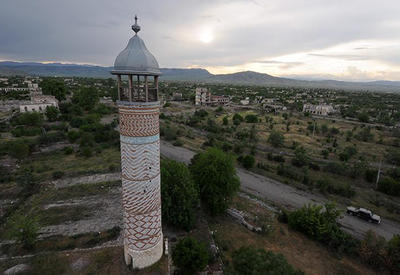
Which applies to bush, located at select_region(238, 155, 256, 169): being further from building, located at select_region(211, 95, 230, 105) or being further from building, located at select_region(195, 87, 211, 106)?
building, located at select_region(211, 95, 230, 105)

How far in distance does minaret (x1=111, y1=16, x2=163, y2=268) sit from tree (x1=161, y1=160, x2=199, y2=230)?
4230 mm

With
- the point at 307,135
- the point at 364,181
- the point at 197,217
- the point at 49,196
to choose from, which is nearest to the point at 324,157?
the point at 364,181

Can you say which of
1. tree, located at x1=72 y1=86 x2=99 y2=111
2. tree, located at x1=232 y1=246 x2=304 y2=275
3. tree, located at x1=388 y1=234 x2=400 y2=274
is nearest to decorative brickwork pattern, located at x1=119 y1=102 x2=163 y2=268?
tree, located at x1=232 y1=246 x2=304 y2=275

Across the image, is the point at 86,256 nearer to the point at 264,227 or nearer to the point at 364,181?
the point at 264,227

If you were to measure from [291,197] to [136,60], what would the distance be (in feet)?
64.6

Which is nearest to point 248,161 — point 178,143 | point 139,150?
point 178,143

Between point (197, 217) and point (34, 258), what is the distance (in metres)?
9.76

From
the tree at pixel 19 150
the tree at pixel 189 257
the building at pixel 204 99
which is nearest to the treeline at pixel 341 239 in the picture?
the tree at pixel 189 257

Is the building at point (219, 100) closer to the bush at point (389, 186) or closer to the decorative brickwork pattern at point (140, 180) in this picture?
the bush at point (389, 186)

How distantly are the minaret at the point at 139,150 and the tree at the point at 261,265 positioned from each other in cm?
378

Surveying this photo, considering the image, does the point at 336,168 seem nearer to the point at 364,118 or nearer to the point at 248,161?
the point at 248,161

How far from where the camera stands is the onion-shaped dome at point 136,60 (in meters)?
7.34

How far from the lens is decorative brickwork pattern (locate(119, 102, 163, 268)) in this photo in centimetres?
796

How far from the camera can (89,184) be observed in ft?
67.4
